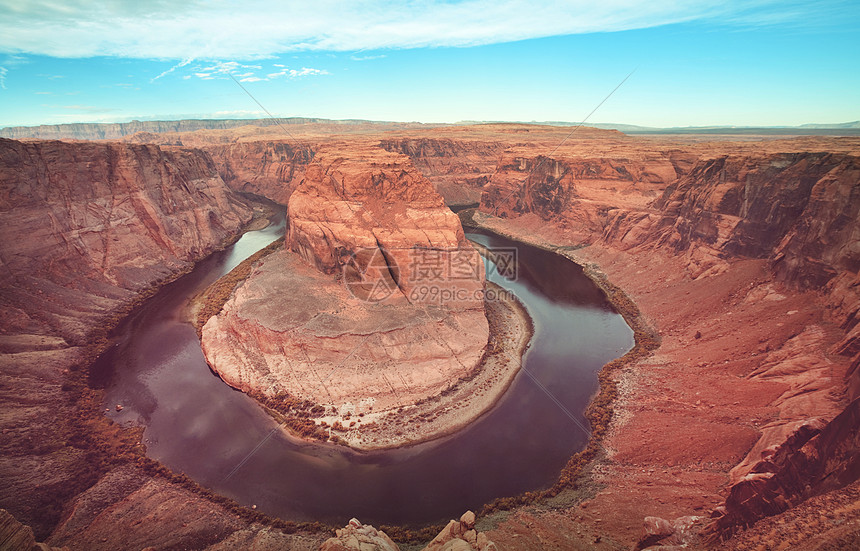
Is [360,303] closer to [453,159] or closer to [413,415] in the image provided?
[413,415]

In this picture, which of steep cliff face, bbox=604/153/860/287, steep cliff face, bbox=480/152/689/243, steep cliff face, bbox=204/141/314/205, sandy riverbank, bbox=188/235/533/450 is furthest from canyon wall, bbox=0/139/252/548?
steep cliff face, bbox=480/152/689/243

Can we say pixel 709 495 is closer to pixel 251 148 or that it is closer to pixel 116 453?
pixel 116 453

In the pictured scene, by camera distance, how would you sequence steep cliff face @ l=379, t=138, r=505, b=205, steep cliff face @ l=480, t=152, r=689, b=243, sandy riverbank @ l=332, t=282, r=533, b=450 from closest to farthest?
sandy riverbank @ l=332, t=282, r=533, b=450 → steep cliff face @ l=480, t=152, r=689, b=243 → steep cliff face @ l=379, t=138, r=505, b=205

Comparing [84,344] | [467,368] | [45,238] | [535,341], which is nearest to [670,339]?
[535,341]

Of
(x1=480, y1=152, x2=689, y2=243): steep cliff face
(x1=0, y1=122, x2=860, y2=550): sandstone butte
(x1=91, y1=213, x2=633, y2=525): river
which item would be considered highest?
(x1=480, y1=152, x2=689, y2=243): steep cliff face

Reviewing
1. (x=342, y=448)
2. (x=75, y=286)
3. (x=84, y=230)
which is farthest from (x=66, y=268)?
(x=342, y=448)

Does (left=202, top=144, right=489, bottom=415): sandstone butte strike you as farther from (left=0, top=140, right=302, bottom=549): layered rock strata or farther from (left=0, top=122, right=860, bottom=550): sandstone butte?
(left=0, top=122, right=860, bottom=550): sandstone butte
